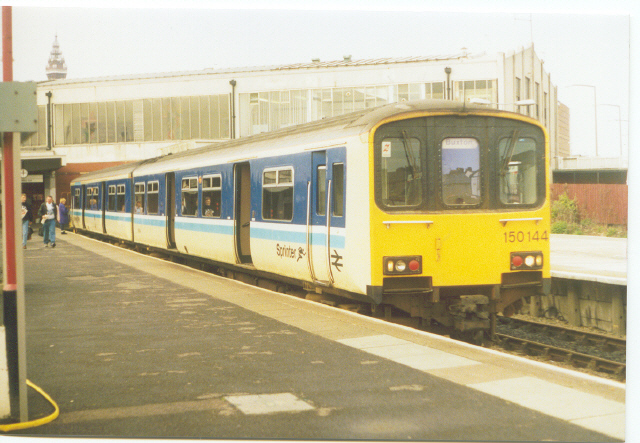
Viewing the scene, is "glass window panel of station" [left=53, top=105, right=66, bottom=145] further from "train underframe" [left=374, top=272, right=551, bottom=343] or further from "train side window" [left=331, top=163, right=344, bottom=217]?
"train underframe" [left=374, top=272, right=551, bottom=343]

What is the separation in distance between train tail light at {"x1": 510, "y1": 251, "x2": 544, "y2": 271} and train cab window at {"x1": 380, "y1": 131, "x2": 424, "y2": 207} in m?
1.32

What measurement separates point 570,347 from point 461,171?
3.33 meters

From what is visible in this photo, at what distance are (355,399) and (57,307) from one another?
18.0 ft

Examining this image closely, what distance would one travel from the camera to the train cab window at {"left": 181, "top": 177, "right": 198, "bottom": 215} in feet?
47.2

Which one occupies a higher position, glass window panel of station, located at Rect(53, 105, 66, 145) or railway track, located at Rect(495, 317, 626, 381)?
glass window panel of station, located at Rect(53, 105, 66, 145)

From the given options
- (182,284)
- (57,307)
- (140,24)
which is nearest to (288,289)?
(182,284)

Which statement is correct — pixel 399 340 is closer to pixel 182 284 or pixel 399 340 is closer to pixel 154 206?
pixel 182 284

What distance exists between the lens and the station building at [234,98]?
8.27 metres

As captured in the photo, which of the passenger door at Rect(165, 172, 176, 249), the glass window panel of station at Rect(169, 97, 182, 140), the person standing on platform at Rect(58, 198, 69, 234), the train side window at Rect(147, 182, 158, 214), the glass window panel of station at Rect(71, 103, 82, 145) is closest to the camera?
the glass window panel of station at Rect(71, 103, 82, 145)

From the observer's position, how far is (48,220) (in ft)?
53.8

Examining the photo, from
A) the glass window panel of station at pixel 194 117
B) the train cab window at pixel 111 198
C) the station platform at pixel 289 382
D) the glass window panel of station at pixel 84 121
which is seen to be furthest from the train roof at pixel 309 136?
the train cab window at pixel 111 198

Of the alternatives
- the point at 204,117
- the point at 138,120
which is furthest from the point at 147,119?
the point at 204,117

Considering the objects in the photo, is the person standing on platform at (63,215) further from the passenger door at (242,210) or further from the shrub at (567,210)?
the shrub at (567,210)

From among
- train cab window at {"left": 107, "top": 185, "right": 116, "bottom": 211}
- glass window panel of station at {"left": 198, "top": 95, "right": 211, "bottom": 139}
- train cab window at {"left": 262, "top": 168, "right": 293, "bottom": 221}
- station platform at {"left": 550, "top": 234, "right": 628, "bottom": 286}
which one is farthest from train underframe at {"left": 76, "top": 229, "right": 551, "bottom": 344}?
train cab window at {"left": 107, "top": 185, "right": 116, "bottom": 211}
